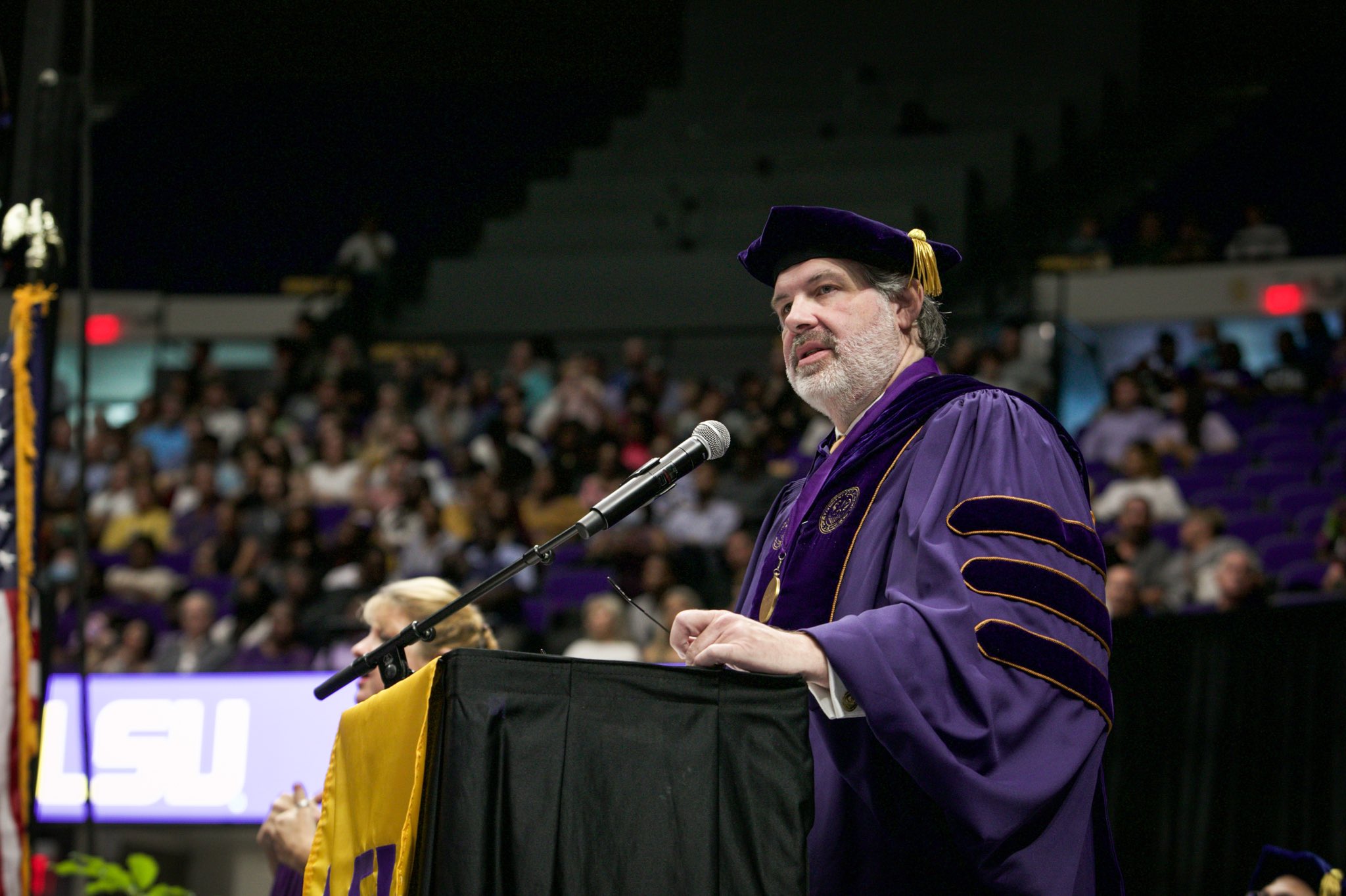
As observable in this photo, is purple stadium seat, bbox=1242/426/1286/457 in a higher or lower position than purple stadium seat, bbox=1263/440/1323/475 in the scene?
higher

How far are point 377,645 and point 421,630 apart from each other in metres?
1.21

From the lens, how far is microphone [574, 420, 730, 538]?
2.31 m

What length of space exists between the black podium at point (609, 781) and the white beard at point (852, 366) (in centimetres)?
84

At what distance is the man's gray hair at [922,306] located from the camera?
2.81 m

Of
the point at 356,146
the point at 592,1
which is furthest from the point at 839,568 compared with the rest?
the point at 356,146

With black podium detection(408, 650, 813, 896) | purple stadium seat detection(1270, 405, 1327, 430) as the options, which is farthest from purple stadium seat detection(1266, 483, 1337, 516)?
black podium detection(408, 650, 813, 896)

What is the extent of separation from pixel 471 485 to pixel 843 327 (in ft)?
24.6

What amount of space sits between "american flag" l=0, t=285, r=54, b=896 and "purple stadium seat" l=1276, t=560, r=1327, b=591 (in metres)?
5.81

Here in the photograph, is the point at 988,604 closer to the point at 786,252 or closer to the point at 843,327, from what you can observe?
the point at 843,327

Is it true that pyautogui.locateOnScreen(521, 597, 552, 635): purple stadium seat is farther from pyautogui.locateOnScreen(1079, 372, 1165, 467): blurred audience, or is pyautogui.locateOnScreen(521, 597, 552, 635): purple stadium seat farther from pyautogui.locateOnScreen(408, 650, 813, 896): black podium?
pyautogui.locateOnScreen(408, 650, 813, 896): black podium

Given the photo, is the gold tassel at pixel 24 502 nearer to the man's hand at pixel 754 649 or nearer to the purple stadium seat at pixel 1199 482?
the man's hand at pixel 754 649

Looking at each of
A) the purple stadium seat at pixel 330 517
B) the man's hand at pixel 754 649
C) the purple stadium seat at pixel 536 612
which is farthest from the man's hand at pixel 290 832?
the purple stadium seat at pixel 330 517

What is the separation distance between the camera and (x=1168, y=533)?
332 inches

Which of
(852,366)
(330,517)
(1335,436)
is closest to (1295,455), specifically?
(1335,436)
